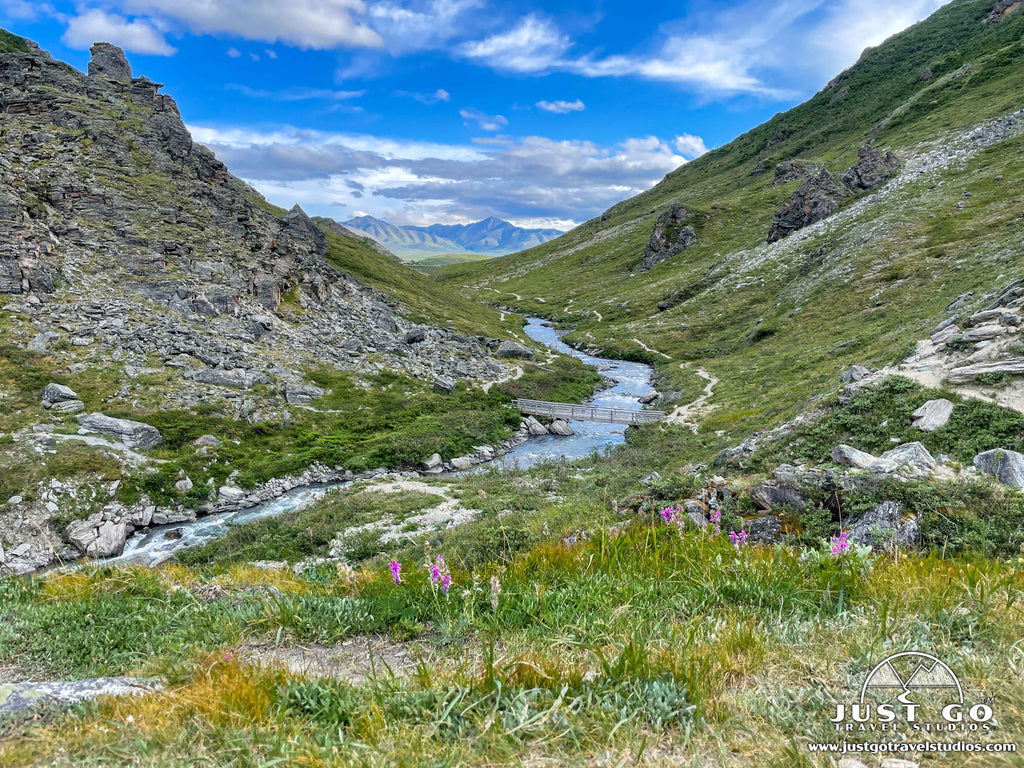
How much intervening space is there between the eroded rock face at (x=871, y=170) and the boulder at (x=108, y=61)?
387ft

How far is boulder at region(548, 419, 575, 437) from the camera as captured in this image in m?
41.2

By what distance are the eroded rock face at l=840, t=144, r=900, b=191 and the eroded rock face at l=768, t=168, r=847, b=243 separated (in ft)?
8.07

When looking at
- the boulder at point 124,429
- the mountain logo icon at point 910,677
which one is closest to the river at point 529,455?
the boulder at point 124,429

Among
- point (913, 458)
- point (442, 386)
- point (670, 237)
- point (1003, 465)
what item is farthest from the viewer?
point (670, 237)

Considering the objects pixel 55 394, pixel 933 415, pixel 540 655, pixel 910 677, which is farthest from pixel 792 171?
pixel 540 655

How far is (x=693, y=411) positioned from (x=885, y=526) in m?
30.4

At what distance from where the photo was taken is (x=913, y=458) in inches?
397

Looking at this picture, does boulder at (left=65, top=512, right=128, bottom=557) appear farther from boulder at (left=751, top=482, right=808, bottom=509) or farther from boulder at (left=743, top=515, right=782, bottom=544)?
boulder at (left=751, top=482, right=808, bottom=509)

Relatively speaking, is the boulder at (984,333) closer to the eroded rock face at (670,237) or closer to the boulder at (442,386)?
the boulder at (442,386)

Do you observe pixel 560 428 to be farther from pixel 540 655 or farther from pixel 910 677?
pixel 910 677

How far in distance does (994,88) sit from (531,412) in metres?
121

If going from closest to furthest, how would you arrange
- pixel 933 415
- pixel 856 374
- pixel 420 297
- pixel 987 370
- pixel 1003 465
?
1. pixel 1003 465
2. pixel 933 415
3. pixel 987 370
4. pixel 856 374
5. pixel 420 297

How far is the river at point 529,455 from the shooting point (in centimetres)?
2154

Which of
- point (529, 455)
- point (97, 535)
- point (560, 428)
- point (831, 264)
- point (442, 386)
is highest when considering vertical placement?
point (831, 264)
